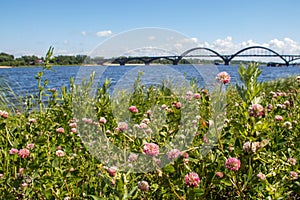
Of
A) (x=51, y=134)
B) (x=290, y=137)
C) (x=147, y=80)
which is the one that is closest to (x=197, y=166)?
(x=290, y=137)

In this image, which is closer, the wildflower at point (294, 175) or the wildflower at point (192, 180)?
the wildflower at point (192, 180)

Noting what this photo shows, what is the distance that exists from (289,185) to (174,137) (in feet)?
1.80

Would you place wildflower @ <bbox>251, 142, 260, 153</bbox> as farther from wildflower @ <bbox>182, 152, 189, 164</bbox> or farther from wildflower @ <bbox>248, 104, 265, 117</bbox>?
wildflower @ <bbox>182, 152, 189, 164</bbox>

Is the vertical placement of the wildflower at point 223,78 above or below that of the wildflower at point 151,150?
above

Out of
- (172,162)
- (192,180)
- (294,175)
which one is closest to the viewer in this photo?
(192,180)

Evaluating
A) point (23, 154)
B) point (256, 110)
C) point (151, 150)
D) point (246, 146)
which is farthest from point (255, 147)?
point (23, 154)

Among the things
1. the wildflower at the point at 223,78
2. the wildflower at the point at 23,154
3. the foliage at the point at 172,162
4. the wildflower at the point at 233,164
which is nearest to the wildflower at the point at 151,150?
the foliage at the point at 172,162

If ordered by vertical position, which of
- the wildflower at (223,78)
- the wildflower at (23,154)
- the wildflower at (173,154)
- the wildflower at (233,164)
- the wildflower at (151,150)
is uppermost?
the wildflower at (223,78)

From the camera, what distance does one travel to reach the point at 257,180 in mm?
1165

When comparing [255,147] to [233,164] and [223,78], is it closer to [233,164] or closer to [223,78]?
[233,164]

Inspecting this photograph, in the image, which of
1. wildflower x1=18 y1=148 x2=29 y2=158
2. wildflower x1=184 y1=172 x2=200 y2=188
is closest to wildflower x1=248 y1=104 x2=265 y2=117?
wildflower x1=184 y1=172 x2=200 y2=188

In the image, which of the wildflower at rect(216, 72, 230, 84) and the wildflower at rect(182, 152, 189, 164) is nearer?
the wildflower at rect(182, 152, 189, 164)

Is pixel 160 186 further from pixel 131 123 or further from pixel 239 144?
pixel 131 123

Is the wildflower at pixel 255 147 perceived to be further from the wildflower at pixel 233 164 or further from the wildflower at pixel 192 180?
the wildflower at pixel 192 180
